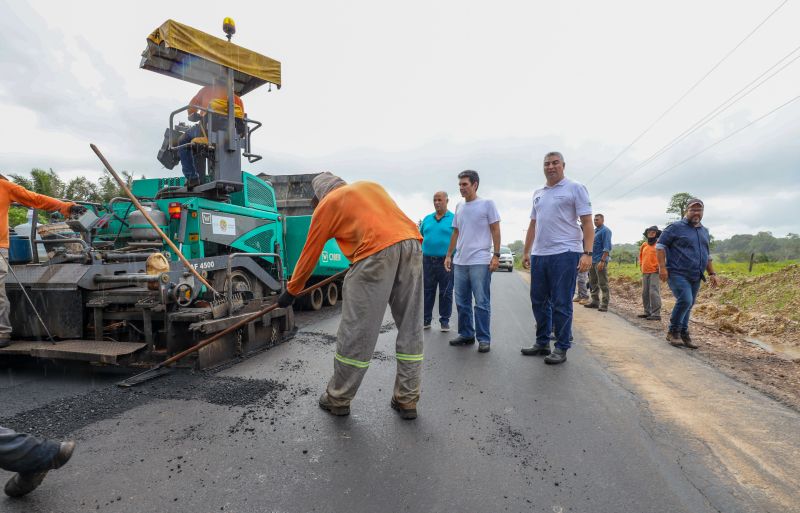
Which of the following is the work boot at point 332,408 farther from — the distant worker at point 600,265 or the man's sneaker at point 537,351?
the distant worker at point 600,265

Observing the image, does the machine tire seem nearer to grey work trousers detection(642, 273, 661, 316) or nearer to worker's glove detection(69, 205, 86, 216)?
worker's glove detection(69, 205, 86, 216)

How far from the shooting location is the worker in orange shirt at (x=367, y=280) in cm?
272

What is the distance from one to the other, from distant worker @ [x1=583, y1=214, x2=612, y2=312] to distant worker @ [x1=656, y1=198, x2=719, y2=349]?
2493 millimetres

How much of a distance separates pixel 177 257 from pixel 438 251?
10.3 feet

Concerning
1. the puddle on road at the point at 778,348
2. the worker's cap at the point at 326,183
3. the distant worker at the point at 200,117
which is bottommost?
the puddle on road at the point at 778,348

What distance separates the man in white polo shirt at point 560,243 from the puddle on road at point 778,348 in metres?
3.33

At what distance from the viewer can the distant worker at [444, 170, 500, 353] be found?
15.2 feet

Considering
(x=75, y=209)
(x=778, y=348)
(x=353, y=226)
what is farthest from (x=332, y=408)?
(x=778, y=348)

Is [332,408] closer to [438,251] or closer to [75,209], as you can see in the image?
[438,251]

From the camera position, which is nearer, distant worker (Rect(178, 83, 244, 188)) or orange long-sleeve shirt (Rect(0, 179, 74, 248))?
orange long-sleeve shirt (Rect(0, 179, 74, 248))

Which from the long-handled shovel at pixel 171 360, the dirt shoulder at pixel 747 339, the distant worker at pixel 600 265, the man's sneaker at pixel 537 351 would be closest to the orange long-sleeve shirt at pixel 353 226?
the long-handled shovel at pixel 171 360

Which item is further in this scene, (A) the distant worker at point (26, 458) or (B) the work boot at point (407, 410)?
(B) the work boot at point (407, 410)

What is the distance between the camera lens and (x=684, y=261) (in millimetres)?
5047

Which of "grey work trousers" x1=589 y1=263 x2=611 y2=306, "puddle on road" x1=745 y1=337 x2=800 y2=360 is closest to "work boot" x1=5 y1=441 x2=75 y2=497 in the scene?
"puddle on road" x1=745 y1=337 x2=800 y2=360
